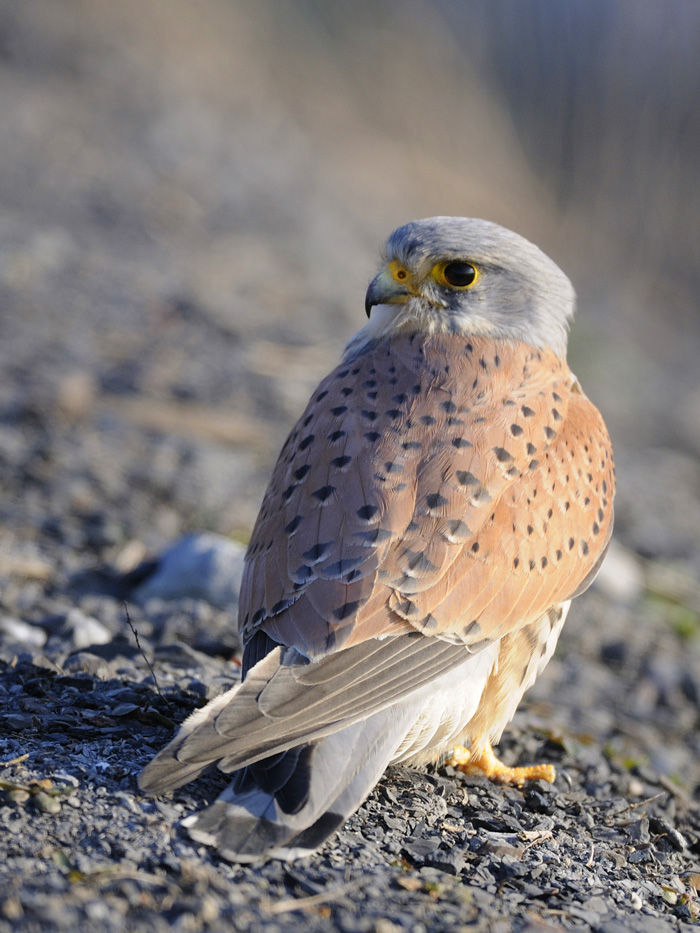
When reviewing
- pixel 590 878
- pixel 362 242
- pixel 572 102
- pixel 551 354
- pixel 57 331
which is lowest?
pixel 590 878

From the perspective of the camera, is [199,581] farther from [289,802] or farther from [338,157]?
[338,157]

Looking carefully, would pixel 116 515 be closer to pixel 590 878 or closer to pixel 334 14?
pixel 590 878

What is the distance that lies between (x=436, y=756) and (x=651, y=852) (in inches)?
32.2

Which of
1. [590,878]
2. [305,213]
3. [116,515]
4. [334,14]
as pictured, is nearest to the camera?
[590,878]

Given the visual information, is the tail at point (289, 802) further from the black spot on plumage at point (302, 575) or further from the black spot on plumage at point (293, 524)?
the black spot on plumage at point (293, 524)

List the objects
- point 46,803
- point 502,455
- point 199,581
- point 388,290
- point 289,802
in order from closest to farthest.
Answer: point 289,802 < point 46,803 < point 502,455 < point 388,290 < point 199,581

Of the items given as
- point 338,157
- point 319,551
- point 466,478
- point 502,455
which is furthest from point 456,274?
point 338,157

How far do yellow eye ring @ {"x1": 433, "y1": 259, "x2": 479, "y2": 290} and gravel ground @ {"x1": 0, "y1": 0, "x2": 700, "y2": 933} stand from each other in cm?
186

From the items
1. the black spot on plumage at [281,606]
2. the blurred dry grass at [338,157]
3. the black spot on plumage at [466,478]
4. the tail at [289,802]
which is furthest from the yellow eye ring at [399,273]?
the blurred dry grass at [338,157]

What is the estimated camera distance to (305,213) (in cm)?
1238

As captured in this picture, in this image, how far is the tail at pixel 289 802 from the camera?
2.66m

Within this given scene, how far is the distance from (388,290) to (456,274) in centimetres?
28

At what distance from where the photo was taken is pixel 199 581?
16.6ft

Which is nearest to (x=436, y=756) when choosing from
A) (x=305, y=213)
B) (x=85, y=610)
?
(x=85, y=610)
